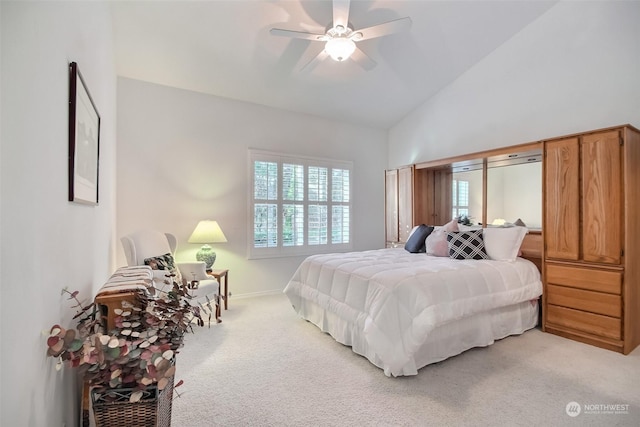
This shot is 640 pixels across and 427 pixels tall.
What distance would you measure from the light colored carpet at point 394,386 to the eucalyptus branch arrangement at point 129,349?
74 centimetres

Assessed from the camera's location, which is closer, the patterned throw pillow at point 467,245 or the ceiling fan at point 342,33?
the ceiling fan at point 342,33

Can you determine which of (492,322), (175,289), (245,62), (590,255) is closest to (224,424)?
(175,289)

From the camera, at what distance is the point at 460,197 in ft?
15.4

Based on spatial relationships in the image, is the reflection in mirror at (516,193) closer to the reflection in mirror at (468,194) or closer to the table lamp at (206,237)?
the reflection in mirror at (468,194)

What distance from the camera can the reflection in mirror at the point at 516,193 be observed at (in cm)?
366

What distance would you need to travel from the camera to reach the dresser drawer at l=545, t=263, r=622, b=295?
272cm

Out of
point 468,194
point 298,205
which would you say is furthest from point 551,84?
point 298,205

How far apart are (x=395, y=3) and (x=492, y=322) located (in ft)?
10.7

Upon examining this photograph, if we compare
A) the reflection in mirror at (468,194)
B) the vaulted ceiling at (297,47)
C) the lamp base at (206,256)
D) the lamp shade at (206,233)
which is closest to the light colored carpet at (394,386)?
the lamp base at (206,256)

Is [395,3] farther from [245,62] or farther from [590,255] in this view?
[590,255]

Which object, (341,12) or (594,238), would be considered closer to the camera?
(341,12)
